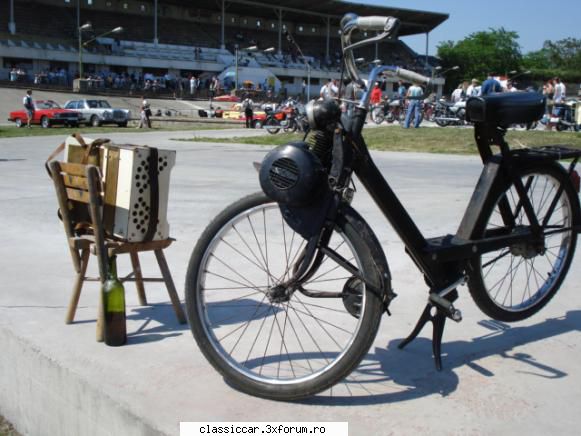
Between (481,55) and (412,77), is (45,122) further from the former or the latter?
(481,55)

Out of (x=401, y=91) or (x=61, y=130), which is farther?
(x=61, y=130)

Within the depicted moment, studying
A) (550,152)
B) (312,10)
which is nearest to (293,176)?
(550,152)

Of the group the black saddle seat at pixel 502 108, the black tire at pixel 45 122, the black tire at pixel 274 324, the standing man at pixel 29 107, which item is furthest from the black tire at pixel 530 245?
the black tire at pixel 45 122

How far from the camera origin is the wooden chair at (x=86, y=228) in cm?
336

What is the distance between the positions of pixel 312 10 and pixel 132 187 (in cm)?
8396

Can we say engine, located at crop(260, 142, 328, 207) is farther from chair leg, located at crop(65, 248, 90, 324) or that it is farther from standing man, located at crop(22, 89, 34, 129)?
standing man, located at crop(22, 89, 34, 129)

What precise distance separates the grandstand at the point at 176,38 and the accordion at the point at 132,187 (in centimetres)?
5826

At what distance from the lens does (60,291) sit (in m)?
4.28

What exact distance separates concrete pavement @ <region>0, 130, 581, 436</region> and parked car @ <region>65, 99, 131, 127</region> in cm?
3220

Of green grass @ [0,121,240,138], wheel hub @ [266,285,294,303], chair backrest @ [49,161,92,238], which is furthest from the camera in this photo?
green grass @ [0,121,240,138]

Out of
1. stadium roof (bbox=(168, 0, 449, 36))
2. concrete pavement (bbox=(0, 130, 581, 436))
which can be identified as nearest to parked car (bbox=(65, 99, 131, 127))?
concrete pavement (bbox=(0, 130, 581, 436))

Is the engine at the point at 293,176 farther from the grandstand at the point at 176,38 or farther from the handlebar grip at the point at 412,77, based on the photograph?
the grandstand at the point at 176,38

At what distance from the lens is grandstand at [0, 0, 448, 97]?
62562 mm

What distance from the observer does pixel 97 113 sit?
35656 mm
